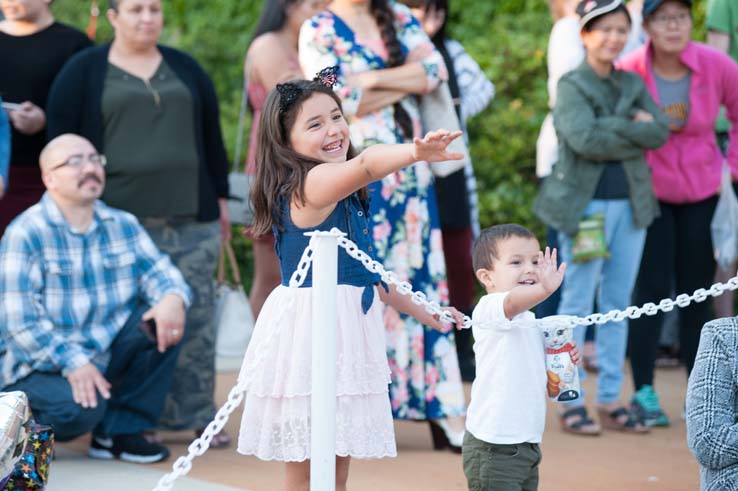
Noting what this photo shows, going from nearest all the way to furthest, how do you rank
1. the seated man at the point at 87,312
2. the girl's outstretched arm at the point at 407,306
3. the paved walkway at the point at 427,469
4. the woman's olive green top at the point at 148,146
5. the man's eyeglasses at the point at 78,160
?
the girl's outstretched arm at the point at 407,306 → the paved walkway at the point at 427,469 → the seated man at the point at 87,312 → the man's eyeglasses at the point at 78,160 → the woman's olive green top at the point at 148,146

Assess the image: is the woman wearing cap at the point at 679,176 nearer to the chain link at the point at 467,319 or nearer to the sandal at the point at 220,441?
the sandal at the point at 220,441

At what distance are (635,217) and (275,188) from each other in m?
2.59

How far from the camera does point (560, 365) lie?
13.1ft

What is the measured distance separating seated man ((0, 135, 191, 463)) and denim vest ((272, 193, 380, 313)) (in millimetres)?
1583

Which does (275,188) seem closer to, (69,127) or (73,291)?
(73,291)

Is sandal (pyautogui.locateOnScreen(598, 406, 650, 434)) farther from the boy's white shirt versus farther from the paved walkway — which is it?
the boy's white shirt

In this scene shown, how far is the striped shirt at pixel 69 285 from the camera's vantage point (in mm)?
5406

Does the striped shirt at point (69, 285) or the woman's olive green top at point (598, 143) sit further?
the woman's olive green top at point (598, 143)

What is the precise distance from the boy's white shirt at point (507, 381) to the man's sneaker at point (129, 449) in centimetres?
209

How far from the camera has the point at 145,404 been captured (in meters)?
5.73

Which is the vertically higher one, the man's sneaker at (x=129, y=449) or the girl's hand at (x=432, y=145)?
the girl's hand at (x=432, y=145)

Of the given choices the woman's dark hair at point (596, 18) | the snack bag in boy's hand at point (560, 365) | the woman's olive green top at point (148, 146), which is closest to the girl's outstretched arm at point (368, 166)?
the snack bag in boy's hand at point (560, 365)

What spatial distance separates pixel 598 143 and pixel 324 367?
2748 mm

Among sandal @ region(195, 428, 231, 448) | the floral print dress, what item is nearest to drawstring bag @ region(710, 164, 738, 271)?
the floral print dress
